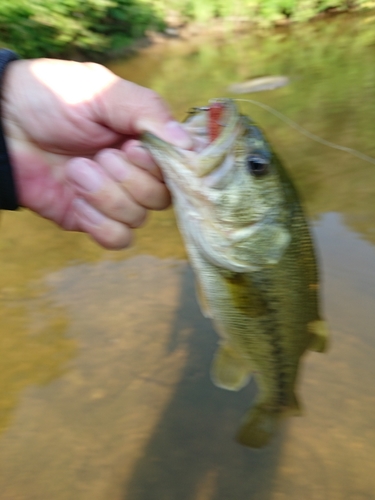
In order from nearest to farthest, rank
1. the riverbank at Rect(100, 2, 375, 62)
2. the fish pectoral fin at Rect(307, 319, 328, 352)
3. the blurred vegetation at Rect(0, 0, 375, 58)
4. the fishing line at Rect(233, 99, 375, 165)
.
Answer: the fish pectoral fin at Rect(307, 319, 328, 352), the fishing line at Rect(233, 99, 375, 165), the blurred vegetation at Rect(0, 0, 375, 58), the riverbank at Rect(100, 2, 375, 62)

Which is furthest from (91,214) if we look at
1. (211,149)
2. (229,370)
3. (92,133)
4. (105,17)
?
(105,17)

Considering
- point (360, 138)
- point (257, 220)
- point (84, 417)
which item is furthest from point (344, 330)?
point (360, 138)

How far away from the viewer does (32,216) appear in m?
4.68

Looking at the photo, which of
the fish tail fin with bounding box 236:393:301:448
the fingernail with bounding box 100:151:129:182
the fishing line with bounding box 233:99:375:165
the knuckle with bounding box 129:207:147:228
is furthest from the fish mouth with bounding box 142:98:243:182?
the fishing line with bounding box 233:99:375:165

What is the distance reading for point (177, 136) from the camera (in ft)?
4.14

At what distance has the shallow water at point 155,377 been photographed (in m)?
2.41

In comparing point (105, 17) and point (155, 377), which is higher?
point (105, 17)

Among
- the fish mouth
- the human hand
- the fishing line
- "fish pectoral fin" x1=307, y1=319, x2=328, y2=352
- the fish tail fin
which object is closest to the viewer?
the fish mouth

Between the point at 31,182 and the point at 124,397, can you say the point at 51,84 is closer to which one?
the point at 31,182

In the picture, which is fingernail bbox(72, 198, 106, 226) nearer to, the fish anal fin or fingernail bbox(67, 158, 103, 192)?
fingernail bbox(67, 158, 103, 192)

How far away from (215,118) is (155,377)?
1984mm

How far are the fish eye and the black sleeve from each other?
88 centimetres

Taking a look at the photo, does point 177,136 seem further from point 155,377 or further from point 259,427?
point 155,377

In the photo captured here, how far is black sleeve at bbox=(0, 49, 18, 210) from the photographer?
163 centimetres
